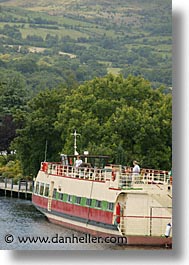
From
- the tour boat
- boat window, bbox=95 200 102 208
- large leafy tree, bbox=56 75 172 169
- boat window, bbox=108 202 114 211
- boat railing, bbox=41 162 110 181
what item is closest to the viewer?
the tour boat

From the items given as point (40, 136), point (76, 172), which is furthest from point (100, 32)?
point (76, 172)

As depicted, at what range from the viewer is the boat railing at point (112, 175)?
30141mm

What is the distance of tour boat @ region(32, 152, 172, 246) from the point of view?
2881cm

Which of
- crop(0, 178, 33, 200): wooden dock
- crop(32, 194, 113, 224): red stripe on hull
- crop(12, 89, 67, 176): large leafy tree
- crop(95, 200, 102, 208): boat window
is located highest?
crop(12, 89, 67, 176): large leafy tree

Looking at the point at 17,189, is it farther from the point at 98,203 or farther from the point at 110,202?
the point at 110,202

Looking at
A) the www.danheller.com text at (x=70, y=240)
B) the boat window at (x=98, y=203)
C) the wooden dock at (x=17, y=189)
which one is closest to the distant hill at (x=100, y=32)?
the boat window at (x=98, y=203)

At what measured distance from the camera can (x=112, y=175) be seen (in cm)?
3094

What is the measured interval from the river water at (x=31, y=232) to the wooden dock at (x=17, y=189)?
90 centimetres

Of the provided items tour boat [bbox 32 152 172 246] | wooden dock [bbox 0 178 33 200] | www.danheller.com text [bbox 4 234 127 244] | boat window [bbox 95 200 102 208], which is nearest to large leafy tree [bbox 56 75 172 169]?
wooden dock [bbox 0 178 33 200]

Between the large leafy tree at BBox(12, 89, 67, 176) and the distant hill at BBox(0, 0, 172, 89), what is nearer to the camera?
the distant hill at BBox(0, 0, 172, 89)

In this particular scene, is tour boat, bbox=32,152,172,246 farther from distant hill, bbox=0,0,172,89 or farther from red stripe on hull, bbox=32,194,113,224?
distant hill, bbox=0,0,172,89

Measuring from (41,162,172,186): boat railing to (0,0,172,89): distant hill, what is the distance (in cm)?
383

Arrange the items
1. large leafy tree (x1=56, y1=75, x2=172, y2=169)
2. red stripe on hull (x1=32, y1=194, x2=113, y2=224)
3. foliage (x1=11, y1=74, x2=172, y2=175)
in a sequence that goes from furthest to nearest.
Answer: foliage (x1=11, y1=74, x2=172, y2=175) < large leafy tree (x1=56, y1=75, x2=172, y2=169) < red stripe on hull (x1=32, y1=194, x2=113, y2=224)

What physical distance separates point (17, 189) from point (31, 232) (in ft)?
61.4
